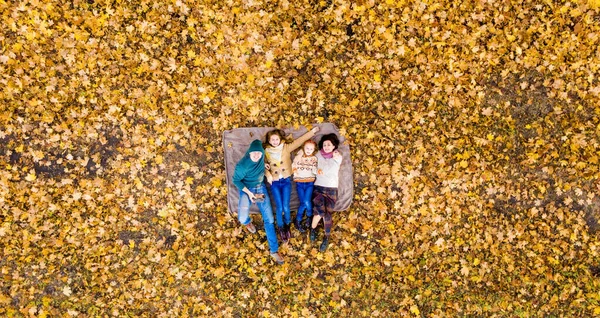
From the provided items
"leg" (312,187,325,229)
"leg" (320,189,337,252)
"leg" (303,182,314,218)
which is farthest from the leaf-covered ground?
"leg" (303,182,314,218)

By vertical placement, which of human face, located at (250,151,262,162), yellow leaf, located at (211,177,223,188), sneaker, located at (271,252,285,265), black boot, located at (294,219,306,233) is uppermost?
human face, located at (250,151,262,162)

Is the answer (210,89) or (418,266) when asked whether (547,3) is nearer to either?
(418,266)

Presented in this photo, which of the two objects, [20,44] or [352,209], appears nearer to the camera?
[20,44]

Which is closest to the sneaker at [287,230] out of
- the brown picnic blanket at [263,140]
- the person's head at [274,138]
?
the brown picnic blanket at [263,140]

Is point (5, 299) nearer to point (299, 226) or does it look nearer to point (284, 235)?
point (284, 235)

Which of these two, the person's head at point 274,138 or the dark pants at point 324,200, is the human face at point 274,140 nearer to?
the person's head at point 274,138

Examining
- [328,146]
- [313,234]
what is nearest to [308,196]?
[313,234]

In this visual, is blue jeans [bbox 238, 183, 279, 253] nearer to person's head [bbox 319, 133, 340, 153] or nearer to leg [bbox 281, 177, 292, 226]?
leg [bbox 281, 177, 292, 226]

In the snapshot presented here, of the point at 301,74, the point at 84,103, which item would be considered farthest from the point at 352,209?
the point at 84,103
